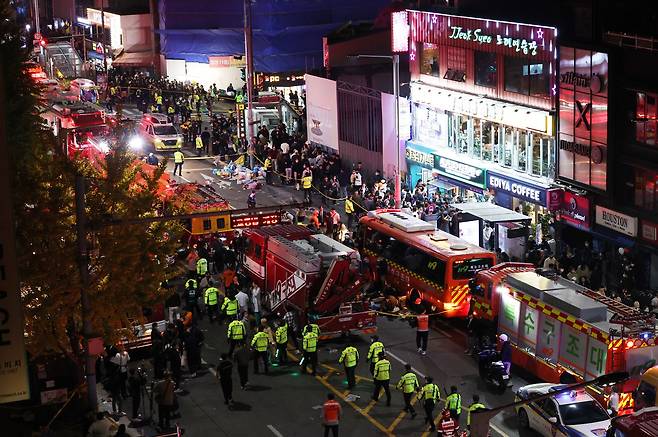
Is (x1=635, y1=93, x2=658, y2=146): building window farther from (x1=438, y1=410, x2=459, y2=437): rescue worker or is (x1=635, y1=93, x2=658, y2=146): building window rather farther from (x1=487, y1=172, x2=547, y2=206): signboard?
(x1=438, y1=410, x2=459, y2=437): rescue worker

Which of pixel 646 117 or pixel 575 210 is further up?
pixel 646 117

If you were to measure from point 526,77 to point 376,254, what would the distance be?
33.0 feet

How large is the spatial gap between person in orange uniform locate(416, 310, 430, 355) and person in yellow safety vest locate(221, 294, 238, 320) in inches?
230

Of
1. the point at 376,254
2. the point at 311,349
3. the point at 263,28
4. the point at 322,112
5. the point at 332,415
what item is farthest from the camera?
the point at 263,28

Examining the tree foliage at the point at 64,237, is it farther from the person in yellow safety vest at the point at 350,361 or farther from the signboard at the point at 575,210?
the signboard at the point at 575,210

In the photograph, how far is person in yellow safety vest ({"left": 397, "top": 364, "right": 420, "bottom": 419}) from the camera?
105ft

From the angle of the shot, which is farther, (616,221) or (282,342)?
(616,221)

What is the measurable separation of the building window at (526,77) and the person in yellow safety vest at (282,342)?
16.1m

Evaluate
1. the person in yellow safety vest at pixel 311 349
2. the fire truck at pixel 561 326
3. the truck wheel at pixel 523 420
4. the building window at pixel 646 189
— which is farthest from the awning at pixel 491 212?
the truck wheel at pixel 523 420

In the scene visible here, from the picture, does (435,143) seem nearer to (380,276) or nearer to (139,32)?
(380,276)

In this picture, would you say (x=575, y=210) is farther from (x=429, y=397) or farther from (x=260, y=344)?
(x=429, y=397)

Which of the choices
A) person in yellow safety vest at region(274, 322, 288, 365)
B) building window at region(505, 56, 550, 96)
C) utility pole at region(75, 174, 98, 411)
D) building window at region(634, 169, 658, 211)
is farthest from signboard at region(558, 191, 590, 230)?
utility pole at region(75, 174, 98, 411)

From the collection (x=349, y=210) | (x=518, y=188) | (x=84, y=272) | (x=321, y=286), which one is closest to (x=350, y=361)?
(x=321, y=286)

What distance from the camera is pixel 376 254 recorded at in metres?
44.1
